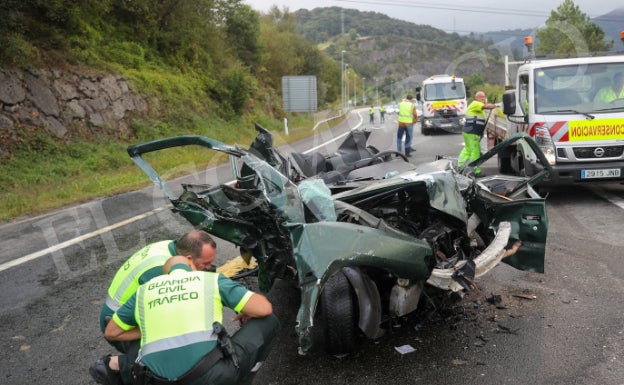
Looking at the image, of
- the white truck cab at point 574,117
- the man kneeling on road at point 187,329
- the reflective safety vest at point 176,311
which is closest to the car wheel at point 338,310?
the man kneeling on road at point 187,329

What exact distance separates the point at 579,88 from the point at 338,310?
6.61 m

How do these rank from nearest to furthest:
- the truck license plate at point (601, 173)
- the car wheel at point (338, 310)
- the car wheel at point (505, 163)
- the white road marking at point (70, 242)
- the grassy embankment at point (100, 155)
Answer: the car wheel at point (338, 310) < the white road marking at point (70, 242) < the truck license plate at point (601, 173) < the car wheel at point (505, 163) < the grassy embankment at point (100, 155)

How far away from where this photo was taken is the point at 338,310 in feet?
11.2

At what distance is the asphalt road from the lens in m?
3.43

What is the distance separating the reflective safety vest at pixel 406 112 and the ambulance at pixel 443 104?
7359 mm

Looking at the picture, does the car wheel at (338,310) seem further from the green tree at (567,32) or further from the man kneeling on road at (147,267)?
the green tree at (567,32)

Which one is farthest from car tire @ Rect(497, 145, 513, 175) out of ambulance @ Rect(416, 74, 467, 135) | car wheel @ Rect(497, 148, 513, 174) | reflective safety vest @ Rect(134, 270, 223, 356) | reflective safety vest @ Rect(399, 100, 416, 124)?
ambulance @ Rect(416, 74, 467, 135)

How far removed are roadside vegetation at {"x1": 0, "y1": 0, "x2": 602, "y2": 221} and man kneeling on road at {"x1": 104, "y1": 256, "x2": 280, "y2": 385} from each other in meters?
7.67

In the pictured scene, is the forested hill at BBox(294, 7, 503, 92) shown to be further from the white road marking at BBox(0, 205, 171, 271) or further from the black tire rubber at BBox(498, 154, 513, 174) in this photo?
the white road marking at BBox(0, 205, 171, 271)

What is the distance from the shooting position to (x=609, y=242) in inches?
236

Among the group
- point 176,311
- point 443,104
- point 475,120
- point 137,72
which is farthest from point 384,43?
point 176,311

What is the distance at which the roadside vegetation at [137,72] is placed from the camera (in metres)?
12.7

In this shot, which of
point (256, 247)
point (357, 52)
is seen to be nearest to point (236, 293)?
point (256, 247)

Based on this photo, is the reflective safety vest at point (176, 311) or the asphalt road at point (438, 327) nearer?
the reflective safety vest at point (176, 311)
